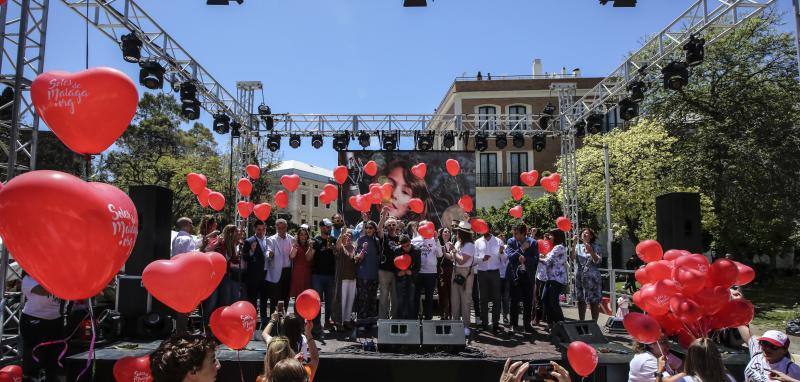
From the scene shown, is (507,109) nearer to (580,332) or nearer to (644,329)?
(580,332)

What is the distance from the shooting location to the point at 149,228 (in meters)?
6.37

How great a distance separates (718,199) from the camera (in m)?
18.0

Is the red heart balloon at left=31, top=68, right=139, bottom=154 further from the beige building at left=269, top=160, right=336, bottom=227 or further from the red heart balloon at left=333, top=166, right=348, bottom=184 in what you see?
the beige building at left=269, top=160, right=336, bottom=227

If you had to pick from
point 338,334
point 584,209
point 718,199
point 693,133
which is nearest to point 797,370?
point 338,334

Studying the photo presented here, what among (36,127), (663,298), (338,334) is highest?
(36,127)

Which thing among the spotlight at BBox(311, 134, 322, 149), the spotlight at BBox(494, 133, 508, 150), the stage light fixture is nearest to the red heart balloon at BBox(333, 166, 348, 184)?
the spotlight at BBox(311, 134, 322, 149)

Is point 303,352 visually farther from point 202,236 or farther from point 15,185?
point 202,236

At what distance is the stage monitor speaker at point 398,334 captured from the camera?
5.71 meters

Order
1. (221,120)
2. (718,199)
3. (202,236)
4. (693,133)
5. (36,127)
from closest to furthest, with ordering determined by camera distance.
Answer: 1. (36,127)
2. (202,236)
3. (221,120)
4. (718,199)
5. (693,133)

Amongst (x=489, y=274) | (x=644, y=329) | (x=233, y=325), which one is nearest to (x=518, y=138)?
(x=489, y=274)

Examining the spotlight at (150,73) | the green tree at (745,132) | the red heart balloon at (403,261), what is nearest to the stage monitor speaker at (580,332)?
the red heart balloon at (403,261)

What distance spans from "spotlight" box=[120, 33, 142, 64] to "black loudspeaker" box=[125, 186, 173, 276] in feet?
10.1

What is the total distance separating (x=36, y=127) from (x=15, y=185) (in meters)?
3.45

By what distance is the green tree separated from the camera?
16.6 m
